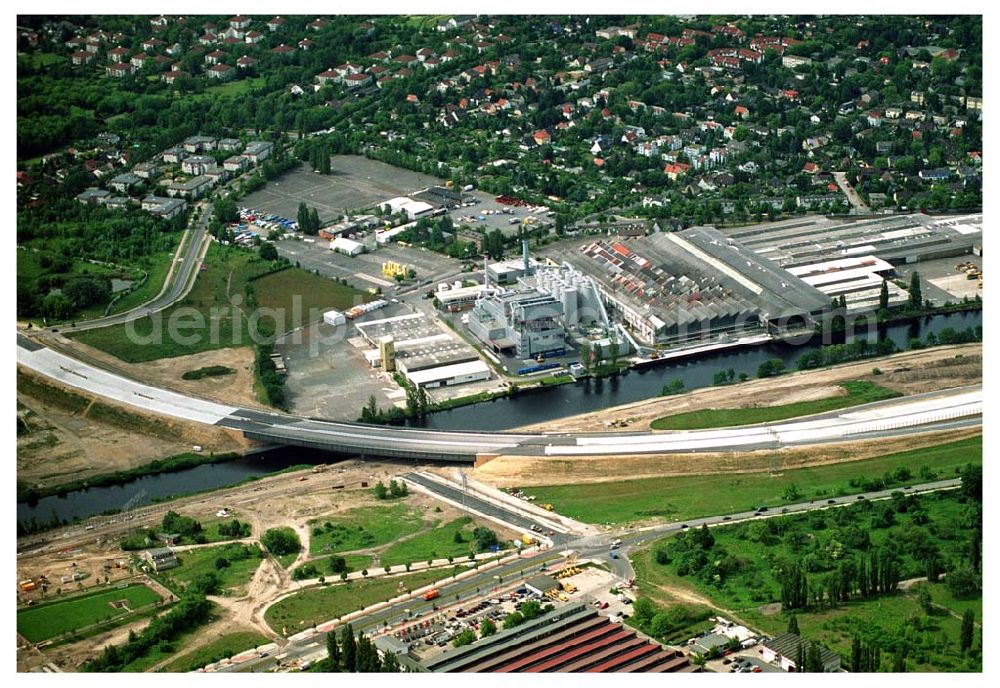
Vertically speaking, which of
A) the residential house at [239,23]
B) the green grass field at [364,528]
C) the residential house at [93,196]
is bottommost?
the green grass field at [364,528]

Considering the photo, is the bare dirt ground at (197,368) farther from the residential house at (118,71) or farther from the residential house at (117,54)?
the residential house at (117,54)

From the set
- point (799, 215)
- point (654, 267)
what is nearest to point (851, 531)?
point (654, 267)

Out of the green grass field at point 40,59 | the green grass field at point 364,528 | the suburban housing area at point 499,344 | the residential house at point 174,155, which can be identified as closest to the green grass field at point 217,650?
Result: the suburban housing area at point 499,344

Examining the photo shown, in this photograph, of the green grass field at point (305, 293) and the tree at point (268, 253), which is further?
the tree at point (268, 253)

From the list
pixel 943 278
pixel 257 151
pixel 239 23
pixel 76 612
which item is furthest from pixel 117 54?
pixel 76 612

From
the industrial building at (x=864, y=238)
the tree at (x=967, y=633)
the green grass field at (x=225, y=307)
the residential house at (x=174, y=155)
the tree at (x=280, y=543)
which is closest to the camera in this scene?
the tree at (x=967, y=633)

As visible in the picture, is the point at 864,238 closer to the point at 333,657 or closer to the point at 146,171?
the point at 146,171

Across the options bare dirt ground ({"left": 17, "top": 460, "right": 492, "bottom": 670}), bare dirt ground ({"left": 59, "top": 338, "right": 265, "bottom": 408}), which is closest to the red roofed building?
bare dirt ground ({"left": 59, "top": 338, "right": 265, "bottom": 408})
